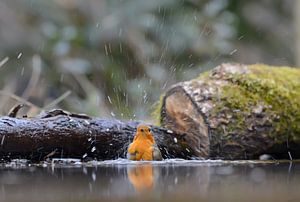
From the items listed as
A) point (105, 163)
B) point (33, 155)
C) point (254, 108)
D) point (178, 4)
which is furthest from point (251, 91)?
point (178, 4)

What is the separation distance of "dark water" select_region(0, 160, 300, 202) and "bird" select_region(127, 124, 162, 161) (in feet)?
2.56

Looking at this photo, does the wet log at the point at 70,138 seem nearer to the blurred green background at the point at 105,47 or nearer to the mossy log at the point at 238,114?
the mossy log at the point at 238,114

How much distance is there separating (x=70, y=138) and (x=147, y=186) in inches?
53.7

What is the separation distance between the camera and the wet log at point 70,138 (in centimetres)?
289

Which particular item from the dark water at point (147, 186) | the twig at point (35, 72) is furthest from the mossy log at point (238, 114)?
the twig at point (35, 72)

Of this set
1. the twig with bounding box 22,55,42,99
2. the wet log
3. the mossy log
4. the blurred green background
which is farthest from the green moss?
the twig with bounding box 22,55,42,99

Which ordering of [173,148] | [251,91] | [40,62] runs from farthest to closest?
→ 1. [40,62]
2. [251,91]
3. [173,148]

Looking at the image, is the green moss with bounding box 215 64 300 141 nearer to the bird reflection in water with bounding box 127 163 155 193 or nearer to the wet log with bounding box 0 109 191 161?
the wet log with bounding box 0 109 191 161

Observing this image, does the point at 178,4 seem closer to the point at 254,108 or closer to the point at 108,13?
the point at 108,13

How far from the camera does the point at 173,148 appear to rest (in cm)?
328

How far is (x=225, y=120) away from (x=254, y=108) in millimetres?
191

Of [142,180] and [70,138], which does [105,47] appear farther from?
[142,180]

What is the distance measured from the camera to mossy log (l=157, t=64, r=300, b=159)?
3.30m

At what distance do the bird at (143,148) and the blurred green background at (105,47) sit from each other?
284cm
